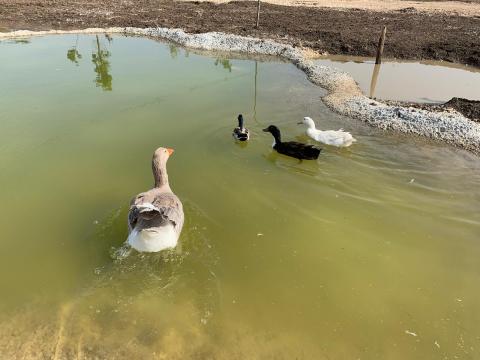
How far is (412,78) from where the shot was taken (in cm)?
1623

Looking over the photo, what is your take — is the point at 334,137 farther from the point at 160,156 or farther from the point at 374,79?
the point at 374,79

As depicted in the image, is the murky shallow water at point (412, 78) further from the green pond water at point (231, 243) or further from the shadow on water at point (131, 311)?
the shadow on water at point (131, 311)

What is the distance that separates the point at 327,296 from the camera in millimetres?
5566

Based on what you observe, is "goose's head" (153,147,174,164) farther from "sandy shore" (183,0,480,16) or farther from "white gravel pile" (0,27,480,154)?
"sandy shore" (183,0,480,16)

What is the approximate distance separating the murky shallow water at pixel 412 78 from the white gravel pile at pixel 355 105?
1090 mm

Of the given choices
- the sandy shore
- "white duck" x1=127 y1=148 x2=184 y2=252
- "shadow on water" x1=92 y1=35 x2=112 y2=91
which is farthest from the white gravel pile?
the sandy shore

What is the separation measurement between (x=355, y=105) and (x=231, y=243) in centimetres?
804

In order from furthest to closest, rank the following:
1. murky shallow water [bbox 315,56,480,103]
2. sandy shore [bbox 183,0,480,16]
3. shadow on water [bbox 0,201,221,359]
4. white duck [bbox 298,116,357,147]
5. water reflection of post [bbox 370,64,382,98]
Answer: sandy shore [bbox 183,0,480,16]
water reflection of post [bbox 370,64,382,98]
murky shallow water [bbox 315,56,480,103]
white duck [bbox 298,116,357,147]
shadow on water [bbox 0,201,221,359]

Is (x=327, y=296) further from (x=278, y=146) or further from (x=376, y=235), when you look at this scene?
(x=278, y=146)

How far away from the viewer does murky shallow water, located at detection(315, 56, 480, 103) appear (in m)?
14.3

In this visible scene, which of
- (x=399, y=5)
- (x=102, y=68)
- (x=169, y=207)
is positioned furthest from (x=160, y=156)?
(x=399, y=5)

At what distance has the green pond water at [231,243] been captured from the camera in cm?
497

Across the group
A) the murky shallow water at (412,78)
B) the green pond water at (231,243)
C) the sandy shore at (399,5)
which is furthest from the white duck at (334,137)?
the sandy shore at (399,5)

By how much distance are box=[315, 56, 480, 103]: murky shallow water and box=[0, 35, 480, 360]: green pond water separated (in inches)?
173
